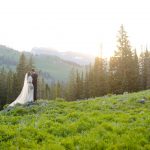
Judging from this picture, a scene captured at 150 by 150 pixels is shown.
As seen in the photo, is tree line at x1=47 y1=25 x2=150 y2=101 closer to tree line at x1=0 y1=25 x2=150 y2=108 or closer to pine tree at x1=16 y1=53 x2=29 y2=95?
tree line at x1=0 y1=25 x2=150 y2=108

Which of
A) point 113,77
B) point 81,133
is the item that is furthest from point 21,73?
point 81,133

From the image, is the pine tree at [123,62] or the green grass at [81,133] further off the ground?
the pine tree at [123,62]

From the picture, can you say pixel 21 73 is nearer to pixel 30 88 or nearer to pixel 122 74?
pixel 122 74

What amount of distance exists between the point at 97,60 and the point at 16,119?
88.9 metres

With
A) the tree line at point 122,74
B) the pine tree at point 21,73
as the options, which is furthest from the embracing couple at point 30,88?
the pine tree at point 21,73

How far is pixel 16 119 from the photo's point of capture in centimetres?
1959

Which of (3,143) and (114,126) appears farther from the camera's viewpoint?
(114,126)

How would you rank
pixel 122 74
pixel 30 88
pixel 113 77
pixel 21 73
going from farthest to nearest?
pixel 21 73 → pixel 113 77 → pixel 122 74 → pixel 30 88

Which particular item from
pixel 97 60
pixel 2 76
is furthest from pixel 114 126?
pixel 2 76

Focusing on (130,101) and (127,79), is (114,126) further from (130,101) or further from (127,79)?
(127,79)

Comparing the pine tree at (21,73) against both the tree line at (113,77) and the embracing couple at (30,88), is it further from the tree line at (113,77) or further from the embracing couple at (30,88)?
the embracing couple at (30,88)

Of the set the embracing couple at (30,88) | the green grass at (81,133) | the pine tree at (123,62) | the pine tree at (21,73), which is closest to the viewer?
the green grass at (81,133)

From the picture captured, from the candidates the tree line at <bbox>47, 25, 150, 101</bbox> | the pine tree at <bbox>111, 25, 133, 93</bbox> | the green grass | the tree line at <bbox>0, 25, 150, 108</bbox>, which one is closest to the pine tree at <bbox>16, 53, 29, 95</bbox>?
the tree line at <bbox>0, 25, 150, 108</bbox>

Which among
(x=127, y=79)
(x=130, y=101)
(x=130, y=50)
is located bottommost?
(x=130, y=101)
